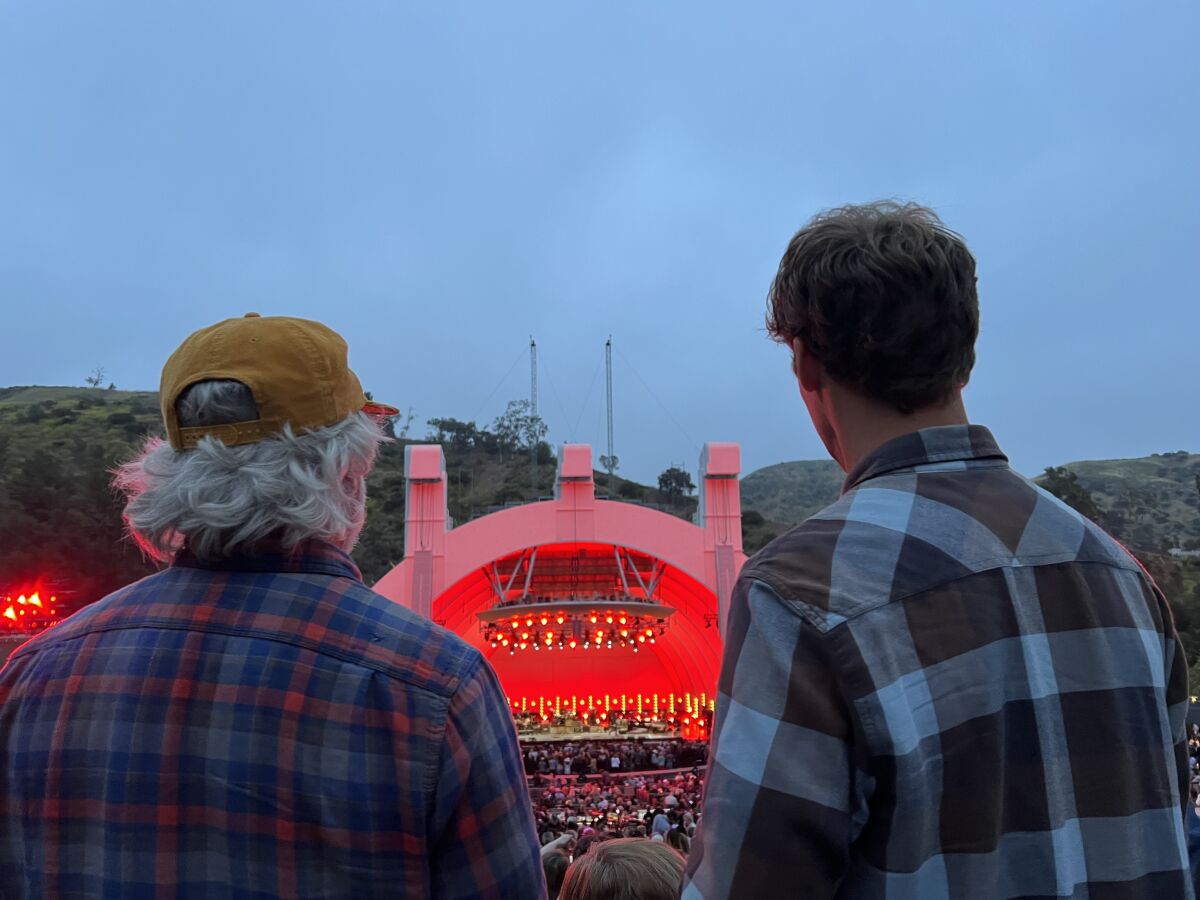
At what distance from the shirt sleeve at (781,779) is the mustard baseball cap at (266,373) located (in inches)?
35.4

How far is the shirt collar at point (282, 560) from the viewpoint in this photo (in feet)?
5.00

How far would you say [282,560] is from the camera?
60.2 inches

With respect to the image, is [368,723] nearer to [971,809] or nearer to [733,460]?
[971,809]

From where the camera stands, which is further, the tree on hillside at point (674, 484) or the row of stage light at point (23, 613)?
the tree on hillside at point (674, 484)

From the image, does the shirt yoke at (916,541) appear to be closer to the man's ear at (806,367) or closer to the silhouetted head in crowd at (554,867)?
the man's ear at (806,367)

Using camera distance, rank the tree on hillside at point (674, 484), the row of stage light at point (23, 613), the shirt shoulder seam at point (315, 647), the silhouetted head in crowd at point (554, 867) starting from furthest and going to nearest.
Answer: the tree on hillside at point (674, 484), the row of stage light at point (23, 613), the silhouetted head in crowd at point (554, 867), the shirt shoulder seam at point (315, 647)

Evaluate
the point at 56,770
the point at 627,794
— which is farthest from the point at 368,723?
the point at 627,794

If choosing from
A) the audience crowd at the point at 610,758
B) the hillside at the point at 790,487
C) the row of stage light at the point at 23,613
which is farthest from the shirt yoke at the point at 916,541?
the hillside at the point at 790,487

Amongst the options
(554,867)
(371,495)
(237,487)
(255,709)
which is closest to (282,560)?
(237,487)

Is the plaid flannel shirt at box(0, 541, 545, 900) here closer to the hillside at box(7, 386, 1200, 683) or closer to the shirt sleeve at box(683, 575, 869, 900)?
the shirt sleeve at box(683, 575, 869, 900)

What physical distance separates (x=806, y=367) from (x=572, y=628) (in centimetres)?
1981

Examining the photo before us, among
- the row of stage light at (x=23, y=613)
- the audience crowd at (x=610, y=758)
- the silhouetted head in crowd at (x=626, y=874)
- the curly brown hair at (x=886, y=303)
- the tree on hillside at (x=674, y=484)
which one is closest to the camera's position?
the curly brown hair at (x=886, y=303)

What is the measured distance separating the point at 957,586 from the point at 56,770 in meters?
1.40

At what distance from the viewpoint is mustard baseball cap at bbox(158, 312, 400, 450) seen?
5.03ft
